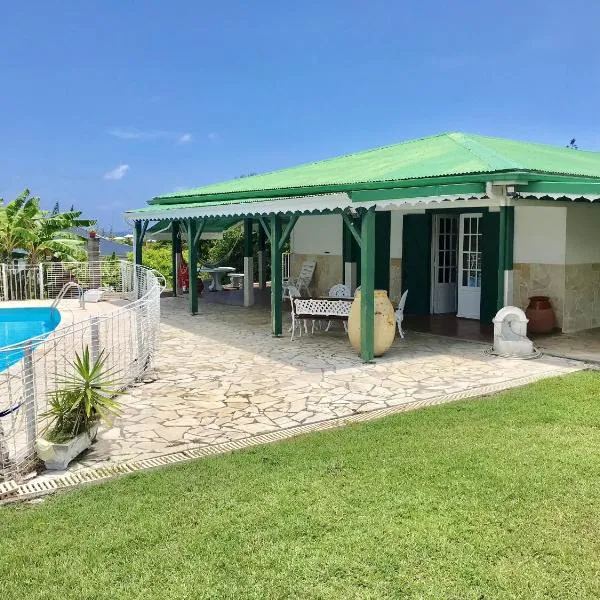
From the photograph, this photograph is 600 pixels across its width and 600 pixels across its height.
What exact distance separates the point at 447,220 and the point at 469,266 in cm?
137

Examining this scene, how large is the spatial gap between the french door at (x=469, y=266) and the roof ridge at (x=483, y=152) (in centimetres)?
177

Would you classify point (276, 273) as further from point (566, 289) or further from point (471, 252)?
point (566, 289)

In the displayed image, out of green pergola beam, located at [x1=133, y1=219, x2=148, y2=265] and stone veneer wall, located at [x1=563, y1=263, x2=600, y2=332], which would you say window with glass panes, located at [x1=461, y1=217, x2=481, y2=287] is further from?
green pergola beam, located at [x1=133, y1=219, x2=148, y2=265]

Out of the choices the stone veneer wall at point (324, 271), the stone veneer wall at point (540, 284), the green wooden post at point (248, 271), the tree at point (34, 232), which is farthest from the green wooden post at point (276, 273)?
the tree at point (34, 232)

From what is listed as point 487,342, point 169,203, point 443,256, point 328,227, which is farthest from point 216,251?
point 487,342

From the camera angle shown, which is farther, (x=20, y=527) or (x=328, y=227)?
(x=328, y=227)

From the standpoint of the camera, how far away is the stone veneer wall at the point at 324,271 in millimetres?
17484

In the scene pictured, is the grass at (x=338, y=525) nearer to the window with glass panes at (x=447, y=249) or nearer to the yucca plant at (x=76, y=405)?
the yucca plant at (x=76, y=405)

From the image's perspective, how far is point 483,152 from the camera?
11.2 m

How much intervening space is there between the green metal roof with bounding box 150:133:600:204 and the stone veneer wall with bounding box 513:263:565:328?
82.0 inches

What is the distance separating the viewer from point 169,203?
19938mm

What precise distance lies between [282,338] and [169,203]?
9174 millimetres

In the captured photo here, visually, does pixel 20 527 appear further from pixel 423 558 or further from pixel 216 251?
pixel 216 251

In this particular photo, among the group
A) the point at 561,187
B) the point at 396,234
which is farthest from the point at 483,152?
the point at 396,234
